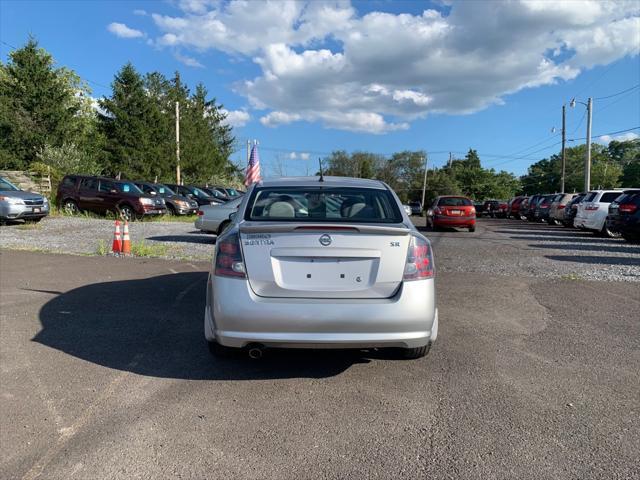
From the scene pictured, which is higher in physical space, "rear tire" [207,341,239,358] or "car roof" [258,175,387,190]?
"car roof" [258,175,387,190]

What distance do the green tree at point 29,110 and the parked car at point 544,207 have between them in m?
28.5

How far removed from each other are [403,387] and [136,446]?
194cm

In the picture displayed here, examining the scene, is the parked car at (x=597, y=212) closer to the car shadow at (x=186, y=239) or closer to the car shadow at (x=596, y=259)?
the car shadow at (x=596, y=259)

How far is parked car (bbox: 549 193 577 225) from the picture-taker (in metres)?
24.3

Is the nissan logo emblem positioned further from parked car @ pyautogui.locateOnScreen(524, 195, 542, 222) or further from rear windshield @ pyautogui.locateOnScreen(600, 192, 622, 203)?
parked car @ pyautogui.locateOnScreen(524, 195, 542, 222)

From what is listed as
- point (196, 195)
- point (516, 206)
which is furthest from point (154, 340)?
point (516, 206)

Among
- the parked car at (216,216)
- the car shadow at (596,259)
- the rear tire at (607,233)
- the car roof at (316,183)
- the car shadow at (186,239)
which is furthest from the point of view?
the rear tire at (607,233)

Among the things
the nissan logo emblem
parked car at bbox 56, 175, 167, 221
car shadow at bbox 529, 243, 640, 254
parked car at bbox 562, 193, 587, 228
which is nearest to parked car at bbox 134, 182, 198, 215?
parked car at bbox 56, 175, 167, 221

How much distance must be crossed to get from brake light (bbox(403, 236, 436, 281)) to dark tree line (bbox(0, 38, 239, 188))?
85.2 ft

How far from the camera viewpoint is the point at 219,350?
4.17 metres

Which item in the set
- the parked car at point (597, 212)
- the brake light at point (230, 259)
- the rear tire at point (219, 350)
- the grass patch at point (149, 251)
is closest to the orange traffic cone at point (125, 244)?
the grass patch at point (149, 251)

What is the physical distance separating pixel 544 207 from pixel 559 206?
3.26 meters

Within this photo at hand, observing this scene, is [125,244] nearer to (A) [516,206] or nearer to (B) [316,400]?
(B) [316,400]

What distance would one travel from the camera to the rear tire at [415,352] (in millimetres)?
4114
